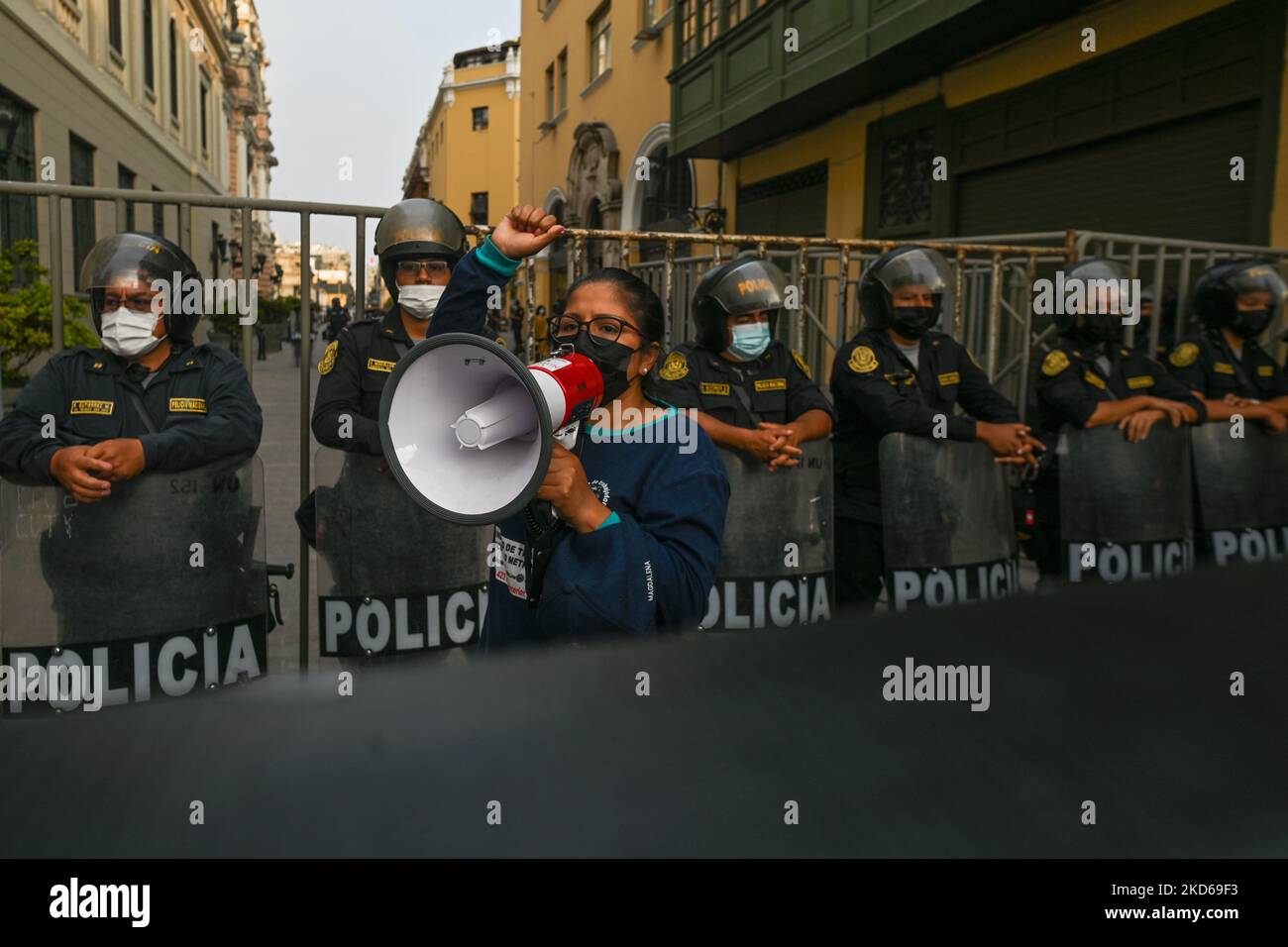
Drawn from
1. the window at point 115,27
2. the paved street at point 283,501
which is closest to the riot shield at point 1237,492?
the paved street at point 283,501

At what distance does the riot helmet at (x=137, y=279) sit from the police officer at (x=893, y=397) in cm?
257

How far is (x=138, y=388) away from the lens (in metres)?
3.27

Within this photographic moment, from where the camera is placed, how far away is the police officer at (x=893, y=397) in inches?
160

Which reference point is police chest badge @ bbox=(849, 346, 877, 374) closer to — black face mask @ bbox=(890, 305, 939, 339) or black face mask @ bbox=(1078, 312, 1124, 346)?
black face mask @ bbox=(890, 305, 939, 339)

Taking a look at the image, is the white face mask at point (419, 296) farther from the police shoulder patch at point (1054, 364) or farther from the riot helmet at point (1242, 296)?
the riot helmet at point (1242, 296)

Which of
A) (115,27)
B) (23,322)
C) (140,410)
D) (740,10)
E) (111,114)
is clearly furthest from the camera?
(115,27)

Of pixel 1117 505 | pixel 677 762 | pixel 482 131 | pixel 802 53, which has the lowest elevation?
pixel 1117 505

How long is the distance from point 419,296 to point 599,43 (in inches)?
829

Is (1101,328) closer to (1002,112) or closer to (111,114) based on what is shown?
(1002,112)

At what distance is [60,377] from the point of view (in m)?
3.19

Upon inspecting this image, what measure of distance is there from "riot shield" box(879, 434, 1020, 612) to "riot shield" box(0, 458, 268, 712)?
97.9 inches

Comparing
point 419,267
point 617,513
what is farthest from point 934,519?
point 617,513

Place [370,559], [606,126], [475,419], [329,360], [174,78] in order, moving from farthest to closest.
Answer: [174,78], [606,126], [329,360], [370,559], [475,419]
